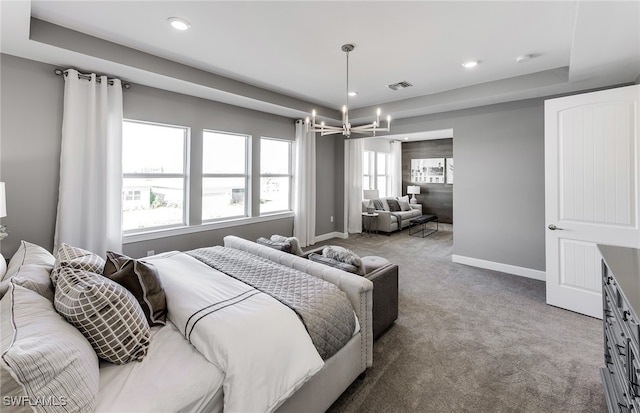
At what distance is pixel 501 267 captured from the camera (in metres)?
4.35

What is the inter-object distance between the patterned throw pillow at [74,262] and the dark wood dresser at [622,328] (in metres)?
2.49

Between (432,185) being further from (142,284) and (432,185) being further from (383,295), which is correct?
(142,284)

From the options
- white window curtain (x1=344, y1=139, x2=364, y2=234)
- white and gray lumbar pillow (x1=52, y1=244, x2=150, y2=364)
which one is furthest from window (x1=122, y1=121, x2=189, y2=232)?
white window curtain (x1=344, y1=139, x2=364, y2=234)

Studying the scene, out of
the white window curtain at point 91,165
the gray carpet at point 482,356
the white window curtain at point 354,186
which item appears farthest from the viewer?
the white window curtain at point 354,186

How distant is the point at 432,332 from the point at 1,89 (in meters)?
4.63

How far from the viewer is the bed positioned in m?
0.98

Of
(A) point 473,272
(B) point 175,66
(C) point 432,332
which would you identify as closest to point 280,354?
(C) point 432,332

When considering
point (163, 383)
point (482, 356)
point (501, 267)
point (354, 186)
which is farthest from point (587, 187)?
point (354, 186)

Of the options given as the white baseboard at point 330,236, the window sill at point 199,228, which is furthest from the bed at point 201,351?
the white baseboard at point 330,236

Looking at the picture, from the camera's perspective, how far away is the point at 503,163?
4.27 meters

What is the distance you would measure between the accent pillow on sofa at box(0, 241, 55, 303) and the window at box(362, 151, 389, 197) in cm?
705

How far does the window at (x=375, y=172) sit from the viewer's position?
8.43 meters

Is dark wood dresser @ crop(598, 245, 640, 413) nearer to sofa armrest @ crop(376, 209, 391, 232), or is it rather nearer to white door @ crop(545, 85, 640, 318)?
white door @ crop(545, 85, 640, 318)

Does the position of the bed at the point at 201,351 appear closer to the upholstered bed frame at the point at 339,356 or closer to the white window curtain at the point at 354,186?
the upholstered bed frame at the point at 339,356
